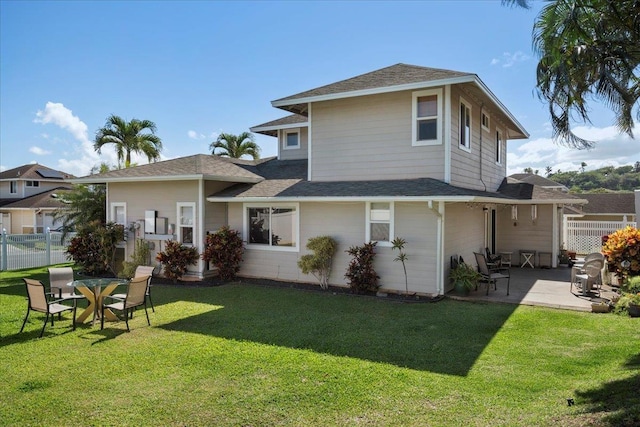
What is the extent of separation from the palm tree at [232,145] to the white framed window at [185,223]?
17.6m

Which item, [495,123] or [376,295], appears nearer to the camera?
[376,295]

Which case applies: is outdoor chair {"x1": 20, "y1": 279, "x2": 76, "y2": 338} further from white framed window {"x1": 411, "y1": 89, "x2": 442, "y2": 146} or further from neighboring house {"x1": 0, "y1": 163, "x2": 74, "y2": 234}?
neighboring house {"x1": 0, "y1": 163, "x2": 74, "y2": 234}

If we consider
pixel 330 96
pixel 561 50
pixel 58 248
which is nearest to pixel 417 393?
pixel 561 50

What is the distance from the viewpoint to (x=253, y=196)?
12.7 m

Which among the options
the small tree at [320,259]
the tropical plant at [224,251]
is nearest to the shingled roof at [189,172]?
the tropical plant at [224,251]

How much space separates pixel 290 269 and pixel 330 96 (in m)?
5.32

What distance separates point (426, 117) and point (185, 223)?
8.13 metres

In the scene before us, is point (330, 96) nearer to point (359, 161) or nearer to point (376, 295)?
point (359, 161)

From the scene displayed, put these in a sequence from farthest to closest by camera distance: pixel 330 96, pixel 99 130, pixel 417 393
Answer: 1. pixel 99 130
2. pixel 330 96
3. pixel 417 393

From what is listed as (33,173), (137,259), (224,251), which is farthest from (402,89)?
(33,173)

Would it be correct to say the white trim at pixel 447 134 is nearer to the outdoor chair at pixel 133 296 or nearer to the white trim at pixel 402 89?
the white trim at pixel 402 89

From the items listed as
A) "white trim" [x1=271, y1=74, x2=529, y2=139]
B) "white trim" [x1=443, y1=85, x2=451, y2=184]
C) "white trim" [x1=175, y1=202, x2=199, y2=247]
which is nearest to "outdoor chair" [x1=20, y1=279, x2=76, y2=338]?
"white trim" [x1=175, y1=202, x2=199, y2=247]

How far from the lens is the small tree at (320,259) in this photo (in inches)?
459

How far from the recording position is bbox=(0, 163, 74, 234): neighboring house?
102 ft
